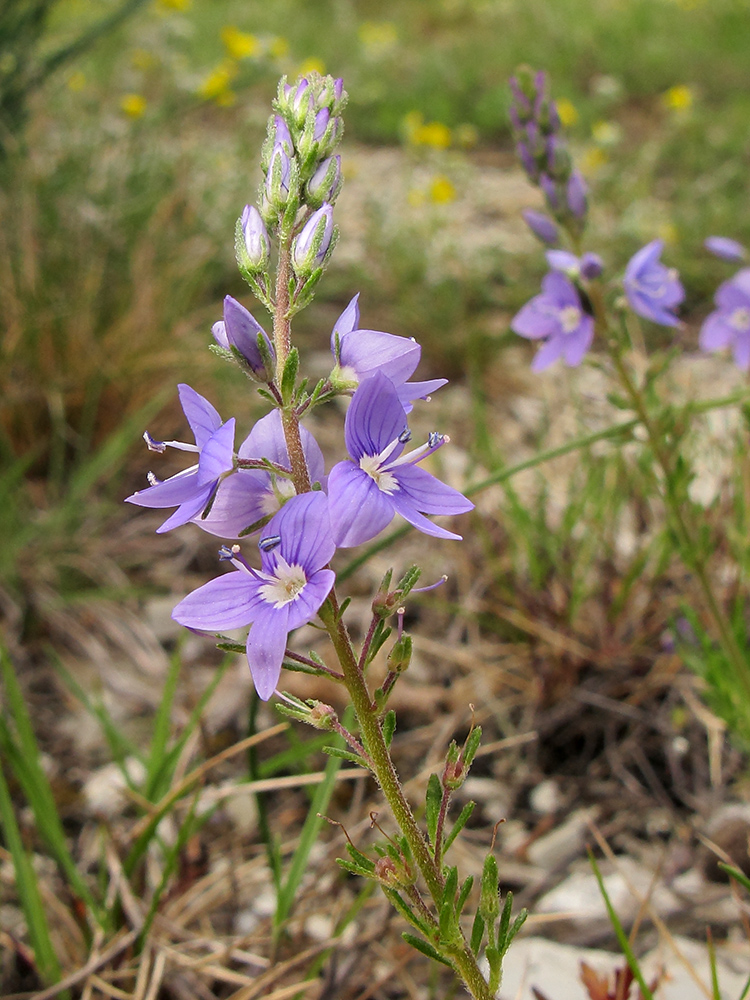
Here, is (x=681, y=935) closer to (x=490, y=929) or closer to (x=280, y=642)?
(x=490, y=929)

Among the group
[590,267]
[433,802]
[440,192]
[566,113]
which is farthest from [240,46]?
[433,802]

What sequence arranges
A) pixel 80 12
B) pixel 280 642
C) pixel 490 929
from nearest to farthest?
pixel 280 642
pixel 490 929
pixel 80 12

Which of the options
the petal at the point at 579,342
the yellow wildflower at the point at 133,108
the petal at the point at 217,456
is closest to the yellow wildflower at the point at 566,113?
the yellow wildflower at the point at 133,108

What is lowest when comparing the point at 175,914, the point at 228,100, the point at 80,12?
the point at 175,914

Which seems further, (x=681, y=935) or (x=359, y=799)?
(x=359, y=799)

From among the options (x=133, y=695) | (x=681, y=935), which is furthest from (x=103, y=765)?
(x=681, y=935)

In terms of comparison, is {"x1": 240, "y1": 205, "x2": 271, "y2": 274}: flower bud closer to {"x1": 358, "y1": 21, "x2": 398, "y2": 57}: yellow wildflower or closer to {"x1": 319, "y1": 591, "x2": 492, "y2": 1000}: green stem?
{"x1": 319, "y1": 591, "x2": 492, "y2": 1000}: green stem

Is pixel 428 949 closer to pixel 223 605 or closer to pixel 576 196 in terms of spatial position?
A: pixel 223 605

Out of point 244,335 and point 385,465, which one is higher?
point 244,335

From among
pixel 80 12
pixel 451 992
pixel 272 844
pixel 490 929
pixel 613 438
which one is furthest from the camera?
pixel 80 12
